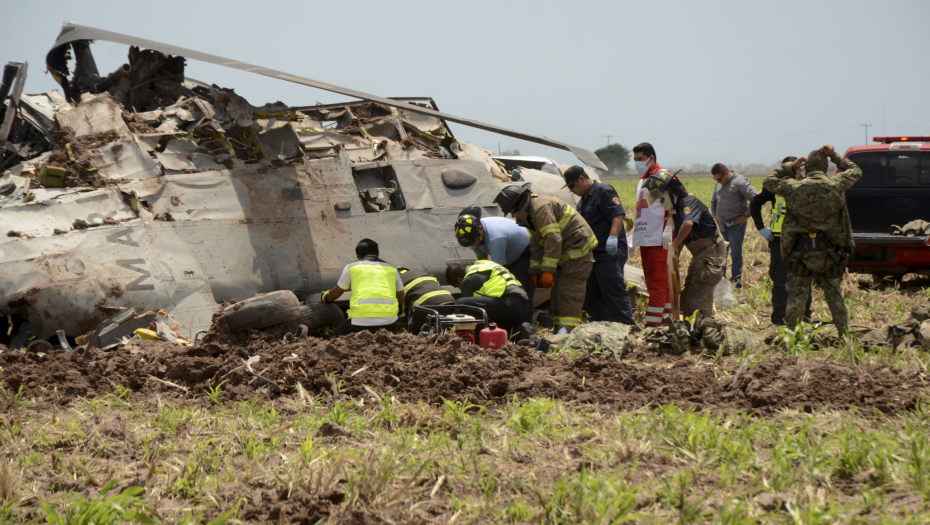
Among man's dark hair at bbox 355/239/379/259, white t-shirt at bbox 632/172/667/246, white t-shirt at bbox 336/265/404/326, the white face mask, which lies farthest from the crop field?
the white face mask

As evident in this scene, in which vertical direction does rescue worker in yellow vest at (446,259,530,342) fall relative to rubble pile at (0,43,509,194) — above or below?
below

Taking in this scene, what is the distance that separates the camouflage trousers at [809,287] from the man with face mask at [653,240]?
1.25m

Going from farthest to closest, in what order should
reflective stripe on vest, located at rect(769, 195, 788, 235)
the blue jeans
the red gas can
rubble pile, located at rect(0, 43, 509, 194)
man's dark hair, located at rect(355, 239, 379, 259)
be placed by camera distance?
1. the blue jeans
2. reflective stripe on vest, located at rect(769, 195, 788, 235)
3. rubble pile, located at rect(0, 43, 509, 194)
4. man's dark hair, located at rect(355, 239, 379, 259)
5. the red gas can

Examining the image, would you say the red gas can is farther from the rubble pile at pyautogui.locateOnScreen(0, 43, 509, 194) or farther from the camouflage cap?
the rubble pile at pyautogui.locateOnScreen(0, 43, 509, 194)

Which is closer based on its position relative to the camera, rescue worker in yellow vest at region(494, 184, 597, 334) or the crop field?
the crop field

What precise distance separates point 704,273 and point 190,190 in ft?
17.4

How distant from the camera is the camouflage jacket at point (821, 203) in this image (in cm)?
581

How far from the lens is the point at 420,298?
6.43m

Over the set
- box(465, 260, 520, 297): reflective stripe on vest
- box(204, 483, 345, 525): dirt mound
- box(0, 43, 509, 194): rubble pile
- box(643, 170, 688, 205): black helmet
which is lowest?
box(204, 483, 345, 525): dirt mound

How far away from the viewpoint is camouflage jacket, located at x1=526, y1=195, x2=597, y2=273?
6.69 metres

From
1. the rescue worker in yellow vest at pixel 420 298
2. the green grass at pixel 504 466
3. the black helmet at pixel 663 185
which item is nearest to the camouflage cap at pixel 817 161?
the black helmet at pixel 663 185

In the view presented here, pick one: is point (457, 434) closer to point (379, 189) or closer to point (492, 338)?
point (492, 338)

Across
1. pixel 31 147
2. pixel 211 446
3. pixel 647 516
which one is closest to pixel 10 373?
pixel 211 446

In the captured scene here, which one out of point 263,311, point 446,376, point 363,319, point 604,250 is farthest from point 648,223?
point 263,311
